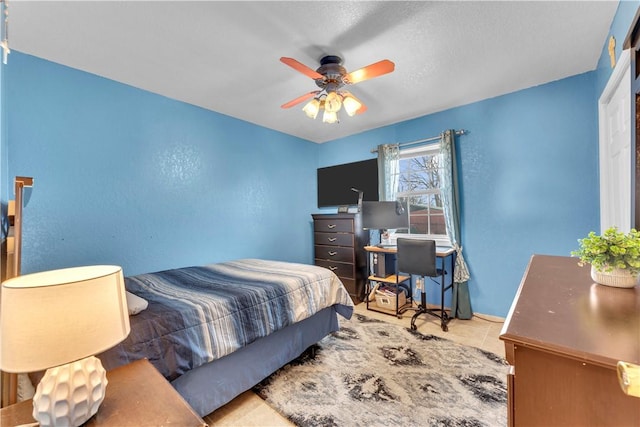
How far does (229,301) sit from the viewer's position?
1.67 metres

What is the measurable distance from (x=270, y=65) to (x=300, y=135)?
1.97 meters

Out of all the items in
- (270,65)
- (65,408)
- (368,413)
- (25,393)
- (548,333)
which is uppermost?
(270,65)

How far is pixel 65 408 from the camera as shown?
2.49ft

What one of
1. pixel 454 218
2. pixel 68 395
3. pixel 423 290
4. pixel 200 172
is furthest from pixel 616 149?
pixel 200 172

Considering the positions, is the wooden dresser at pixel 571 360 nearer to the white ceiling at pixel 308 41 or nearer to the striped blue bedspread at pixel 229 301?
the striped blue bedspread at pixel 229 301

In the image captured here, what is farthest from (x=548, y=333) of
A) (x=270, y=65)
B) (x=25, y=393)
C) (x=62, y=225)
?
(x=62, y=225)

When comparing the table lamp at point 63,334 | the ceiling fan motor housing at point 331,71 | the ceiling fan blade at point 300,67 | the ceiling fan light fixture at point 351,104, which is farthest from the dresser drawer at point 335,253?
the table lamp at point 63,334

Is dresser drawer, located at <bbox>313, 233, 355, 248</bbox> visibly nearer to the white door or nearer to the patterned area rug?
the patterned area rug

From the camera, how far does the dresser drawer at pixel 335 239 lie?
365 cm

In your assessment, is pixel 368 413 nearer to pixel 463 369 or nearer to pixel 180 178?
pixel 463 369

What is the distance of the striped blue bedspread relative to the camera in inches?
57.3

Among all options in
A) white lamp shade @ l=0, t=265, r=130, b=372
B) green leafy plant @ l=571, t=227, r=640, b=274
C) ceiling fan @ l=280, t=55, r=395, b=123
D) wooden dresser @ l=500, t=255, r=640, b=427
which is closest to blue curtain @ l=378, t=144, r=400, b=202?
ceiling fan @ l=280, t=55, r=395, b=123

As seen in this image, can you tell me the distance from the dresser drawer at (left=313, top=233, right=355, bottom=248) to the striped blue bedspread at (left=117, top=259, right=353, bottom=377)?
1.30 m

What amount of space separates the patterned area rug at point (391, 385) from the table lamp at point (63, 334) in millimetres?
1187
